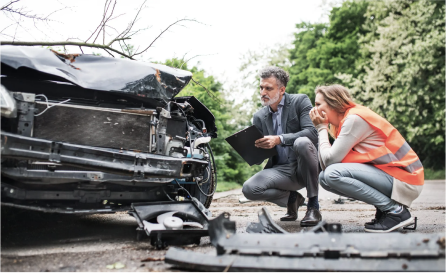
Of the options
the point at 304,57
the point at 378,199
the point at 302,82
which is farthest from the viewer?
the point at 304,57

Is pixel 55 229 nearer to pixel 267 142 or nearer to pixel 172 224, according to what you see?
pixel 172 224

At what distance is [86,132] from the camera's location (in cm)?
287

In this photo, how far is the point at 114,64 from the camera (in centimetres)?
317

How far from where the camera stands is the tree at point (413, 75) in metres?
14.9

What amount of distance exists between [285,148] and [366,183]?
118 centimetres

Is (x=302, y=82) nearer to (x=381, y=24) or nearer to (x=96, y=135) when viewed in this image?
(x=381, y=24)

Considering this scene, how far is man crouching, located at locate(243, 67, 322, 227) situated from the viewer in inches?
151

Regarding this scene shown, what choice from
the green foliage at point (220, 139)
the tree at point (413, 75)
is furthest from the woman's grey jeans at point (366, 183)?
the tree at point (413, 75)

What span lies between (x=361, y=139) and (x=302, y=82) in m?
21.9

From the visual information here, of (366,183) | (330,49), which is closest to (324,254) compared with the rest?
(366,183)

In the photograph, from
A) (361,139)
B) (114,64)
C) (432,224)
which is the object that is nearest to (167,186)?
(114,64)

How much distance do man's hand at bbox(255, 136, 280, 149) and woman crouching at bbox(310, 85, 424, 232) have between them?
2.46 ft

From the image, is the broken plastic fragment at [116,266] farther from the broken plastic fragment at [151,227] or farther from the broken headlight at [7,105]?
the broken headlight at [7,105]

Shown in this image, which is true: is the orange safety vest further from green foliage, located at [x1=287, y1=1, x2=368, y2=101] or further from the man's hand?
green foliage, located at [x1=287, y1=1, x2=368, y2=101]
